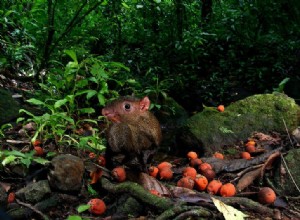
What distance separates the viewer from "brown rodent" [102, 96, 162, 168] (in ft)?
11.1

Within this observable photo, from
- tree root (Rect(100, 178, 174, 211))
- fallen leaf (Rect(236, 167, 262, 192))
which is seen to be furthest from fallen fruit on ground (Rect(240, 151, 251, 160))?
tree root (Rect(100, 178, 174, 211))

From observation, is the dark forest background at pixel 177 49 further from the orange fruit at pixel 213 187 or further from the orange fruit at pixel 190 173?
the orange fruit at pixel 213 187

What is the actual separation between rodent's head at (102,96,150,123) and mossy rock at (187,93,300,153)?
138cm

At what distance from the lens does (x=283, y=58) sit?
8.72m

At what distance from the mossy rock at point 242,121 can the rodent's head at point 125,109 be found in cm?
138

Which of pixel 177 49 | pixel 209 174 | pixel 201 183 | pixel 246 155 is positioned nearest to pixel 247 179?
pixel 209 174

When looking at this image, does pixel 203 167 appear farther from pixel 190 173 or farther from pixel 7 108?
pixel 7 108

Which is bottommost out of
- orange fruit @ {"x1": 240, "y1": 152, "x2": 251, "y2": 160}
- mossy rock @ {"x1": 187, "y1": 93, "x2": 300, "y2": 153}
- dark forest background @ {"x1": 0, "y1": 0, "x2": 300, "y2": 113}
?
orange fruit @ {"x1": 240, "y1": 152, "x2": 251, "y2": 160}

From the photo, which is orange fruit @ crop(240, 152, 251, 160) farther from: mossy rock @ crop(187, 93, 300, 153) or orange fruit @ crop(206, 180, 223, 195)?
orange fruit @ crop(206, 180, 223, 195)

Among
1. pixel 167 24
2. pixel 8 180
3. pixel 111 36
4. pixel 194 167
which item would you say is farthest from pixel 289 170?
pixel 111 36

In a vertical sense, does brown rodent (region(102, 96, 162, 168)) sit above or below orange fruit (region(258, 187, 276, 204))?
above

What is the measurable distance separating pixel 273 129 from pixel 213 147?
3.02 ft

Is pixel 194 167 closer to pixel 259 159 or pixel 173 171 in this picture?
pixel 173 171

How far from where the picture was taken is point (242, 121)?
16.3ft
